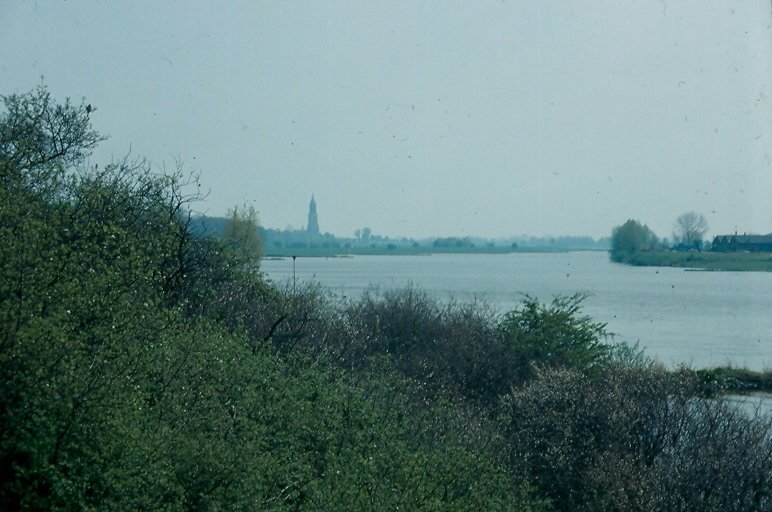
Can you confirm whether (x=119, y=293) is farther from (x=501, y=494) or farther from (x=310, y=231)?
(x=310, y=231)

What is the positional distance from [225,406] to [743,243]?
42.4 ft

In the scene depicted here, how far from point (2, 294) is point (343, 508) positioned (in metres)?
4.66

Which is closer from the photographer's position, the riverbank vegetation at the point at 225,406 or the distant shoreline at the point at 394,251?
the riverbank vegetation at the point at 225,406

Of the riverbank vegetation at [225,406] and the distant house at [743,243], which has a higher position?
the distant house at [743,243]

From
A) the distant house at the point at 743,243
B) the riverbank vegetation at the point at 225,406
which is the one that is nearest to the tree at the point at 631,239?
the riverbank vegetation at the point at 225,406

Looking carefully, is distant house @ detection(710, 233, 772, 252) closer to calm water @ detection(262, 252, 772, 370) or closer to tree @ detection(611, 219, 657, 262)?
calm water @ detection(262, 252, 772, 370)

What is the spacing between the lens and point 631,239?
37.0 metres

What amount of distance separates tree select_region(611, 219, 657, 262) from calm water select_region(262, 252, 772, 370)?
41.8 inches

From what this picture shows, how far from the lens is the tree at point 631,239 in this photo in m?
35.8

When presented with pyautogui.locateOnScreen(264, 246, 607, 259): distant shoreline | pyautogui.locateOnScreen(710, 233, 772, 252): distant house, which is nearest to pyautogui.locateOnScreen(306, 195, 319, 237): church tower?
pyautogui.locateOnScreen(264, 246, 607, 259): distant shoreline

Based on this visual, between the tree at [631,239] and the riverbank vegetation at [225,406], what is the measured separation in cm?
1171

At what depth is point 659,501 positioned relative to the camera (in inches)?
674

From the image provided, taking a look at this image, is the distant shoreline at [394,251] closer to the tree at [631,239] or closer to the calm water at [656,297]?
the calm water at [656,297]

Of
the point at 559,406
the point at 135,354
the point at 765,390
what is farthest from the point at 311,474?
the point at 765,390
